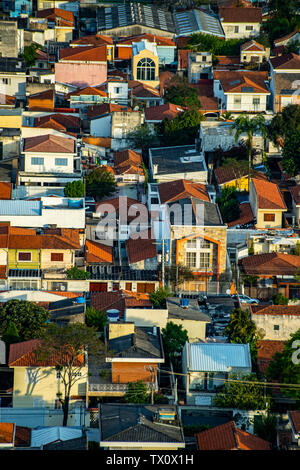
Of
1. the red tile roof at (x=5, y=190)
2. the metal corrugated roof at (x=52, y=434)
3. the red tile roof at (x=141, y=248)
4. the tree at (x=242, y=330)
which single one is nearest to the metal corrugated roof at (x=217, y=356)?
the tree at (x=242, y=330)

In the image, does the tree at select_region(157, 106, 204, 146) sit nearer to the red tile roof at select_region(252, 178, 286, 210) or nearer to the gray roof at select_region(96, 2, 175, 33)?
the red tile roof at select_region(252, 178, 286, 210)

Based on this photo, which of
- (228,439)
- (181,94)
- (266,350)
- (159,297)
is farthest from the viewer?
(181,94)

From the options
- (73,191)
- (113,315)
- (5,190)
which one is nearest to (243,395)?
(113,315)

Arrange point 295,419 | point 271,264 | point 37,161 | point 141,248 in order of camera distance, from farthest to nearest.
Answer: point 37,161, point 141,248, point 271,264, point 295,419

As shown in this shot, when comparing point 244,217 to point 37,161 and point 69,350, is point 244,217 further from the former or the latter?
point 69,350

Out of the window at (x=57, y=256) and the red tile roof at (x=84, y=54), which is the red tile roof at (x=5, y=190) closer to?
the window at (x=57, y=256)

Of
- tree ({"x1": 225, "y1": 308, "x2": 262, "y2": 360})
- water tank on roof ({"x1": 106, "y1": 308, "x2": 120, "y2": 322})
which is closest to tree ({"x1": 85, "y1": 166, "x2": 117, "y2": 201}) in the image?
water tank on roof ({"x1": 106, "y1": 308, "x2": 120, "y2": 322})

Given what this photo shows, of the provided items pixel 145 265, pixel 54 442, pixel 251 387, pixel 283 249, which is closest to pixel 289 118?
pixel 283 249
